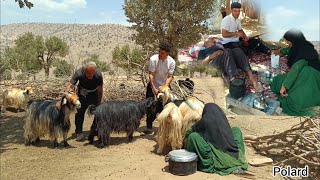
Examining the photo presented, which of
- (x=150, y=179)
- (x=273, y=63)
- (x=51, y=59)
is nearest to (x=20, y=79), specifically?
(x=150, y=179)

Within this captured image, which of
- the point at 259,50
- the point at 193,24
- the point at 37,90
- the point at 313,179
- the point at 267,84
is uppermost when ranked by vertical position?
the point at 193,24

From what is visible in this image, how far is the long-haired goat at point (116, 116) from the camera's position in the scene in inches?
259

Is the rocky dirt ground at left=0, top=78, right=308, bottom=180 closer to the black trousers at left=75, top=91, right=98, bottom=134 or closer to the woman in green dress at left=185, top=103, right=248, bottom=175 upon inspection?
the woman in green dress at left=185, top=103, right=248, bottom=175

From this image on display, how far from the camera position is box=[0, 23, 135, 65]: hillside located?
46.3 m

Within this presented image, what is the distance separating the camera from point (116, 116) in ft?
21.7

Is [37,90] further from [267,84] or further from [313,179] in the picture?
[267,84]

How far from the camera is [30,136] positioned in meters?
6.84

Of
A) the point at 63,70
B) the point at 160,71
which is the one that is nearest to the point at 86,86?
the point at 160,71

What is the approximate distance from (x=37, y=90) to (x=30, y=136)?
16.4ft

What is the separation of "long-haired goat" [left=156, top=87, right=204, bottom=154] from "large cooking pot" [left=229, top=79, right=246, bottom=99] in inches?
95.0

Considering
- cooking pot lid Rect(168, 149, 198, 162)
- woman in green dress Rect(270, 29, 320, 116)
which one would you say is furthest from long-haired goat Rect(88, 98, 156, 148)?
woman in green dress Rect(270, 29, 320, 116)

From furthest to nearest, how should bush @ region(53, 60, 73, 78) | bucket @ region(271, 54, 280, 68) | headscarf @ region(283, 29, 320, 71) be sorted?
bush @ region(53, 60, 73, 78)
bucket @ region(271, 54, 280, 68)
headscarf @ region(283, 29, 320, 71)

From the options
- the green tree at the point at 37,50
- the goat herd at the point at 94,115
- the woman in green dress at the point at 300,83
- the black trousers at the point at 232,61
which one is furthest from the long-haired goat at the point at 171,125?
the green tree at the point at 37,50

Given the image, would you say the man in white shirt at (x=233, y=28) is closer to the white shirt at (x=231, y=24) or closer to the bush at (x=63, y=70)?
the white shirt at (x=231, y=24)
